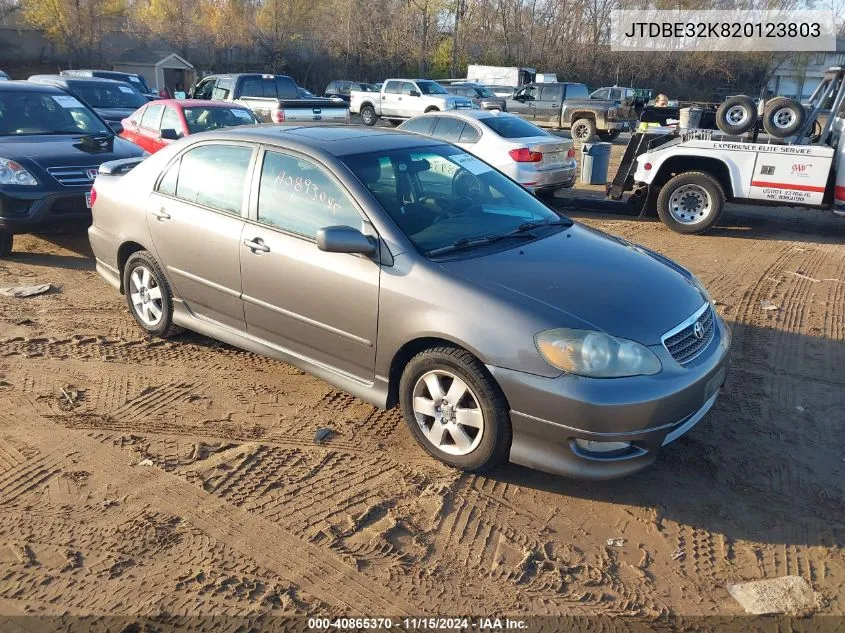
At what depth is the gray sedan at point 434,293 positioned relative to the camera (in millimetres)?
3369

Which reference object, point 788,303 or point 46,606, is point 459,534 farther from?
point 788,303

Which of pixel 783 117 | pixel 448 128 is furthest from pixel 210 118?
pixel 783 117

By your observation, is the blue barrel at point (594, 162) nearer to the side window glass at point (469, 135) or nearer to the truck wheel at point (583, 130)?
the side window glass at point (469, 135)

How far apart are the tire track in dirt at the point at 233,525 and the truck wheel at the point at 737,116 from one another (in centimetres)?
851

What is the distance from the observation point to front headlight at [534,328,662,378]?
331 centimetres

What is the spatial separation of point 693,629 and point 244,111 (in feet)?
36.4

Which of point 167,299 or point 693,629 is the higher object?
point 167,299

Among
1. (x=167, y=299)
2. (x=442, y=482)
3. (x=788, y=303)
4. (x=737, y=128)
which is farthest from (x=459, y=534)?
(x=737, y=128)

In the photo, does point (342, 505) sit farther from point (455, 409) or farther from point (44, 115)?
point (44, 115)

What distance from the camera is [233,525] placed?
3.32m

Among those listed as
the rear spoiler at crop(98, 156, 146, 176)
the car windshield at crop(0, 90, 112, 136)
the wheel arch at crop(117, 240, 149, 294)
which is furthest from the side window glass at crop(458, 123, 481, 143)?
the wheel arch at crop(117, 240, 149, 294)

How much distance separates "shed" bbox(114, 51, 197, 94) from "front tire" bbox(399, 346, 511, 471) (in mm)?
46513

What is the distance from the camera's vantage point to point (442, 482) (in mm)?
3689

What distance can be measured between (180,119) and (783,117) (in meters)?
8.78
